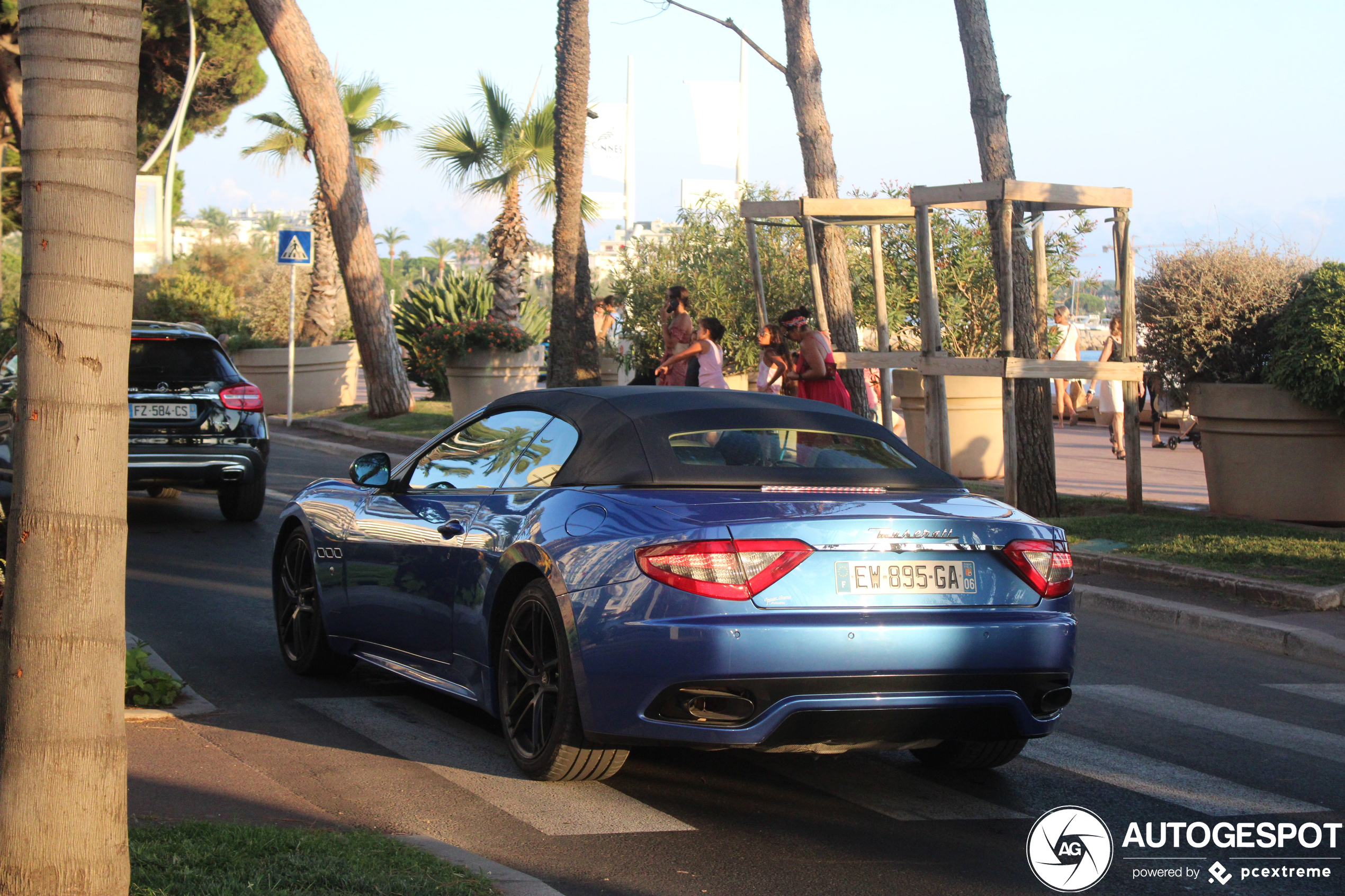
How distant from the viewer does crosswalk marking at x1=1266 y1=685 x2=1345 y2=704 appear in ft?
22.8

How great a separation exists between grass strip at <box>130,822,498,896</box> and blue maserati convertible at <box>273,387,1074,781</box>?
0.91 metres

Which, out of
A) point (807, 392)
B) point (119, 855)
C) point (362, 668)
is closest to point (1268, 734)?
point (362, 668)

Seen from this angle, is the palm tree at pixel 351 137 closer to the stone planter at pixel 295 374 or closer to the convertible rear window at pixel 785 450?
the stone planter at pixel 295 374

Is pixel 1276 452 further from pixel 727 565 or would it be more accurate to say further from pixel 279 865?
pixel 279 865

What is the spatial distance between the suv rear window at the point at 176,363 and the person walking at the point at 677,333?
4.50 metres

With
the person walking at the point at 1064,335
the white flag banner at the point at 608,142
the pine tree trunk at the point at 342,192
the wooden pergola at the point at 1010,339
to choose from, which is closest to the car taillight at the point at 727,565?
the wooden pergola at the point at 1010,339

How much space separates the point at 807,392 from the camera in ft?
41.9

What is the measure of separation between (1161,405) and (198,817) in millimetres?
21000

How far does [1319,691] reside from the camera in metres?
7.12

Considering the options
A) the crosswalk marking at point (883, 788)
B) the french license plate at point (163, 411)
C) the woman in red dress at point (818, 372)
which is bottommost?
the crosswalk marking at point (883, 788)

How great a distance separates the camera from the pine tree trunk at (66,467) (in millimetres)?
3102

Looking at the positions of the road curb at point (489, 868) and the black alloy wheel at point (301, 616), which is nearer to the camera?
the road curb at point (489, 868)

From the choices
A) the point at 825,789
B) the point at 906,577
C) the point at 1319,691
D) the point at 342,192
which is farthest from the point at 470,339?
the point at 906,577

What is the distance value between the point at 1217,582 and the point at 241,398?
25.4ft
